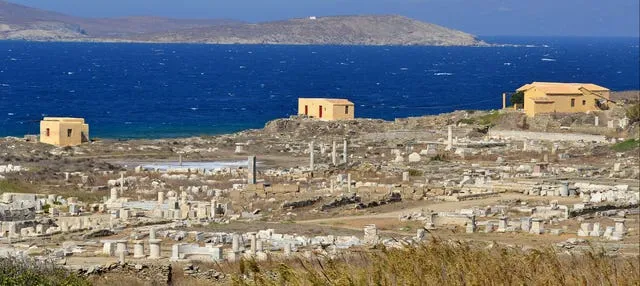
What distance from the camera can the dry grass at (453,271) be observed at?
13.1m

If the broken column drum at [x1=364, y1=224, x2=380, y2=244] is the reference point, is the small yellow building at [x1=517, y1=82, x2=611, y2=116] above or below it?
above

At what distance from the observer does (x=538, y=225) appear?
3306cm

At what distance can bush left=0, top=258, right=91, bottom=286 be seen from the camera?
61.1 ft

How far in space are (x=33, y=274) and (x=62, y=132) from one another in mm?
45586

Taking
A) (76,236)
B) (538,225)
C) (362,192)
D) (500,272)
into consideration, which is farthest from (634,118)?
(500,272)

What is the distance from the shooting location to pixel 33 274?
1933 cm

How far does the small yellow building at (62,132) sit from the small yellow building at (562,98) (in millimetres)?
22677

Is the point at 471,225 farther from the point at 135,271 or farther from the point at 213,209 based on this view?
the point at 135,271

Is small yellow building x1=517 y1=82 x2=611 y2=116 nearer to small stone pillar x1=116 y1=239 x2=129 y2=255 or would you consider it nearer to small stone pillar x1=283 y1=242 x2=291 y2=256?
small stone pillar x1=283 y1=242 x2=291 y2=256

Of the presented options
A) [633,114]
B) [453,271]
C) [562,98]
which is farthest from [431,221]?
[562,98]

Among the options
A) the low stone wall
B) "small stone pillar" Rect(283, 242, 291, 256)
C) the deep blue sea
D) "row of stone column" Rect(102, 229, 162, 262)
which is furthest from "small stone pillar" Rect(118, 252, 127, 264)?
the deep blue sea

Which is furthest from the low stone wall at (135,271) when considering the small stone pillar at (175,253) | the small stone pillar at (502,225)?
the small stone pillar at (502,225)

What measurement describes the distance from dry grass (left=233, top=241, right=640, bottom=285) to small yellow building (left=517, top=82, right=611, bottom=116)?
2269 inches

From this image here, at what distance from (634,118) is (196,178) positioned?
24956 millimetres
